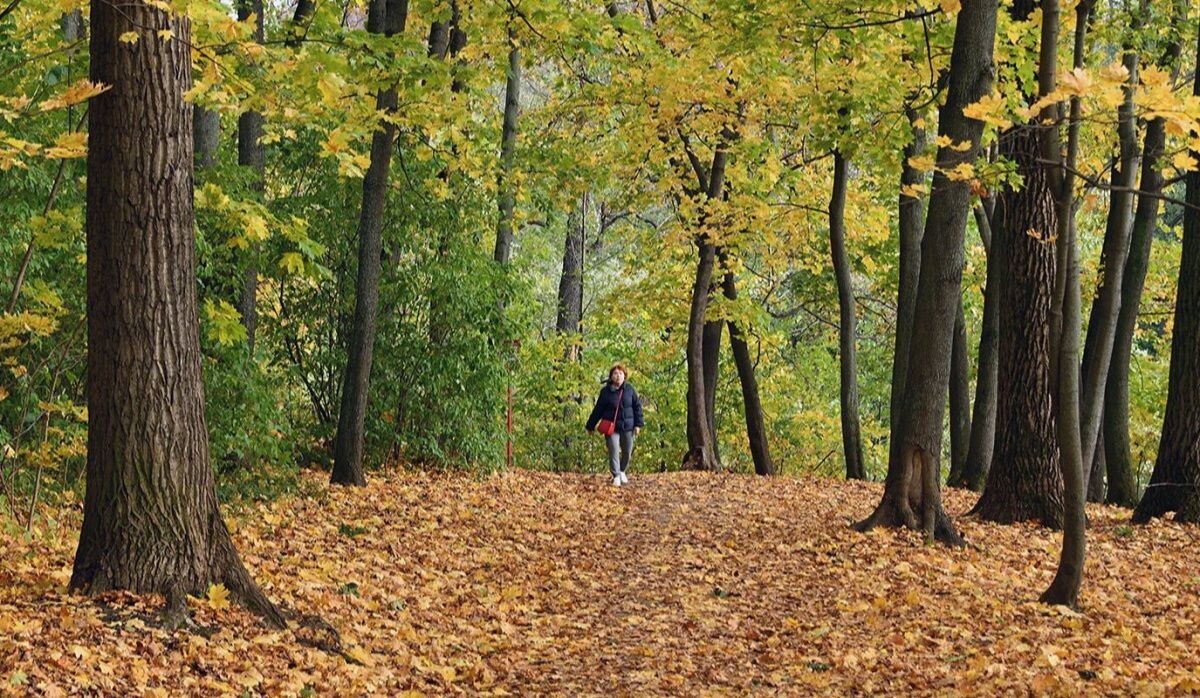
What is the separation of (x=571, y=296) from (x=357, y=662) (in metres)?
22.3

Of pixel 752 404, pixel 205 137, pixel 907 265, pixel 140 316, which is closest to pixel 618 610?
pixel 140 316

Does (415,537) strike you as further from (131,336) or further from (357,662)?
(131,336)

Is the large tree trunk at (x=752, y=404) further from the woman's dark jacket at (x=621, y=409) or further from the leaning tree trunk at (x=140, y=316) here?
the leaning tree trunk at (x=140, y=316)

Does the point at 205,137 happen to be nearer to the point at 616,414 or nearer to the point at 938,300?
the point at 616,414

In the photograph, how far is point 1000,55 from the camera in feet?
35.5

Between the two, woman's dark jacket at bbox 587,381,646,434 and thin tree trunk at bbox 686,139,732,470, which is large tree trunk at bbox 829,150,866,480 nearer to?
thin tree trunk at bbox 686,139,732,470

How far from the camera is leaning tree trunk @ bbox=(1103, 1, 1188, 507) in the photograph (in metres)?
13.0

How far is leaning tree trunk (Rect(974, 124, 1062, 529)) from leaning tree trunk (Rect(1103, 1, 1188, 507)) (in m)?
1.49

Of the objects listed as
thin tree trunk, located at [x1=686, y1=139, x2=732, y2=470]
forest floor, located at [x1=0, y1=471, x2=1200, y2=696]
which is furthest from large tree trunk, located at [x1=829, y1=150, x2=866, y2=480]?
forest floor, located at [x1=0, y1=471, x2=1200, y2=696]

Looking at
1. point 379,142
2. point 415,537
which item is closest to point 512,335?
point 379,142

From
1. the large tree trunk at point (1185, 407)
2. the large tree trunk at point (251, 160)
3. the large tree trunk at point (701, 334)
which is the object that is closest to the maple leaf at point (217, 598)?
the large tree trunk at point (251, 160)

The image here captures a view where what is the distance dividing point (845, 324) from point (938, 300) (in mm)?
9027

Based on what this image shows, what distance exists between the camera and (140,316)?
19.2 ft

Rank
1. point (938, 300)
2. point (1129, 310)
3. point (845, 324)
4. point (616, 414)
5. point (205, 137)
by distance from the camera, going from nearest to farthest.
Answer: point (938, 300), point (205, 137), point (1129, 310), point (616, 414), point (845, 324)
